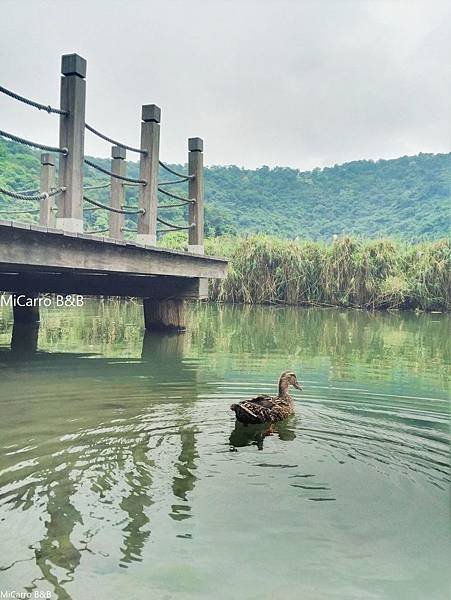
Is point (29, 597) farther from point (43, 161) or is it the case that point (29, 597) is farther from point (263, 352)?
point (43, 161)

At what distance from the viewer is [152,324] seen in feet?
32.9

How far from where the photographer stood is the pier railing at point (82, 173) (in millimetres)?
5859

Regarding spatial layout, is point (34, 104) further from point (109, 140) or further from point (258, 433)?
point (258, 433)

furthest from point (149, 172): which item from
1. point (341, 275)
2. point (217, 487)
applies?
point (341, 275)

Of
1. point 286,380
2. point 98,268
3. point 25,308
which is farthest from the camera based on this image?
point 25,308

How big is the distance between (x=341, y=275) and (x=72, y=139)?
12681 mm

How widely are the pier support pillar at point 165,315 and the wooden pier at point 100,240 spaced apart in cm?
1

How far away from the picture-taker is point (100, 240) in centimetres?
651

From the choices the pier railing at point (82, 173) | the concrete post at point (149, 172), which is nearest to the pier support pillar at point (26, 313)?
the pier railing at point (82, 173)

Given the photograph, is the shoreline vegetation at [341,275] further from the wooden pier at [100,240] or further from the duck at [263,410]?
the duck at [263,410]

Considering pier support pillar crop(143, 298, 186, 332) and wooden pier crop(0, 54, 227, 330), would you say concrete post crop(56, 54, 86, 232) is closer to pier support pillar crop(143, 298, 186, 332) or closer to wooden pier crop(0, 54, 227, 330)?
wooden pier crop(0, 54, 227, 330)

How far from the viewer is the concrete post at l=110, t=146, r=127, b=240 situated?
904cm

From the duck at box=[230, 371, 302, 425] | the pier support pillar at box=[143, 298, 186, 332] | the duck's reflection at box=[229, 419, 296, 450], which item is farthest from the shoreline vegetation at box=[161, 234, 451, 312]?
the duck's reflection at box=[229, 419, 296, 450]

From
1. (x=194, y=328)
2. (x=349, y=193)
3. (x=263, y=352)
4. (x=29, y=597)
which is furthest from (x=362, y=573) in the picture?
(x=349, y=193)
